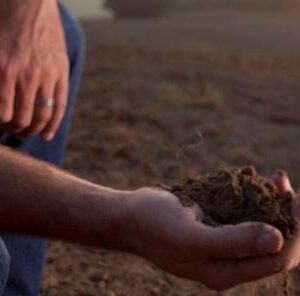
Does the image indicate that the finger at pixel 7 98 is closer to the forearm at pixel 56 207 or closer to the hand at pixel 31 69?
the hand at pixel 31 69

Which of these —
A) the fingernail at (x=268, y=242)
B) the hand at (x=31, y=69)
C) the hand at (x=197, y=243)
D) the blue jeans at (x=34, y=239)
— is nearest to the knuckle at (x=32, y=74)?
the hand at (x=31, y=69)

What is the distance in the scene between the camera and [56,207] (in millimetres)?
1624

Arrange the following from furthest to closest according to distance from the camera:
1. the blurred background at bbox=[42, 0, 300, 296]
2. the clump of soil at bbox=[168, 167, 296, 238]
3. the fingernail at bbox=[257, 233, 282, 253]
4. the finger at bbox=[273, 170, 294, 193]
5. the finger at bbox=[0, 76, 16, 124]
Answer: the blurred background at bbox=[42, 0, 300, 296] → the finger at bbox=[0, 76, 16, 124] → the finger at bbox=[273, 170, 294, 193] → the clump of soil at bbox=[168, 167, 296, 238] → the fingernail at bbox=[257, 233, 282, 253]

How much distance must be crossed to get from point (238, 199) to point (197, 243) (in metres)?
0.19

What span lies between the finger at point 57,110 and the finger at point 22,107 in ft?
0.24

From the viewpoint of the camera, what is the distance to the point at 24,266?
2.23 meters

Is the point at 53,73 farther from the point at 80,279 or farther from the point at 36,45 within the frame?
the point at 80,279

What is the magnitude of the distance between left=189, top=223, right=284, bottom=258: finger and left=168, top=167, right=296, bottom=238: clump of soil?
8cm

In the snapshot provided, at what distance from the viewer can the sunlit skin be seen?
1.44 metres

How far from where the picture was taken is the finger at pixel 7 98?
6.57 feet

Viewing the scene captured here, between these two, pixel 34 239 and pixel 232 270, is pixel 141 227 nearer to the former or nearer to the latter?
pixel 232 270

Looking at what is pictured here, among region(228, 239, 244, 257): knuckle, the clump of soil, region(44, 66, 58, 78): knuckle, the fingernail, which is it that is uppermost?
the fingernail

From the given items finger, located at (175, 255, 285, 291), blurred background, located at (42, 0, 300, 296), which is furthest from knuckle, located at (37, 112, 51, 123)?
finger, located at (175, 255, 285, 291)

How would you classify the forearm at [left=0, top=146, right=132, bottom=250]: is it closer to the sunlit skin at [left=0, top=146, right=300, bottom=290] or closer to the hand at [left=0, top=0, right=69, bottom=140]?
the sunlit skin at [left=0, top=146, right=300, bottom=290]
